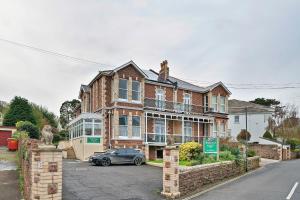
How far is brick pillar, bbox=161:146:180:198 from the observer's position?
13.8 metres

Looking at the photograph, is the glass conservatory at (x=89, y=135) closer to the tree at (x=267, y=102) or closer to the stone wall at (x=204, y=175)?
the stone wall at (x=204, y=175)

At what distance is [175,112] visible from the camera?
122 feet

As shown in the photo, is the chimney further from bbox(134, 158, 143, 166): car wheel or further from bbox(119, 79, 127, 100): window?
bbox(134, 158, 143, 166): car wheel

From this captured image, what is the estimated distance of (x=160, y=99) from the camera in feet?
121

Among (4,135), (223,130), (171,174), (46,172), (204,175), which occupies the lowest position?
(204,175)

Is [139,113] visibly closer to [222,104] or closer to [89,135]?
[89,135]

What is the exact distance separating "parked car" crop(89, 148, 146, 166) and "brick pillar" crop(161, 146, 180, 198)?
11.6 meters

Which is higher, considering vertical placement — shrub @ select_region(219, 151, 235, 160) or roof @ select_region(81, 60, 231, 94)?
roof @ select_region(81, 60, 231, 94)

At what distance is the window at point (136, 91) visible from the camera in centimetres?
3356

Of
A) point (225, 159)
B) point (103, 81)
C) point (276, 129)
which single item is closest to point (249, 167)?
point (225, 159)

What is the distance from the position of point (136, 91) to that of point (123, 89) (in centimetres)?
153

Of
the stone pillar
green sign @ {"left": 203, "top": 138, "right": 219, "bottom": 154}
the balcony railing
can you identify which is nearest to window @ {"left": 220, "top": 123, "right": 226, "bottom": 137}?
the balcony railing

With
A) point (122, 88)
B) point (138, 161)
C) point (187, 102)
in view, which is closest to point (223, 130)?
point (187, 102)

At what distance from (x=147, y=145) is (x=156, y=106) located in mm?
4656
